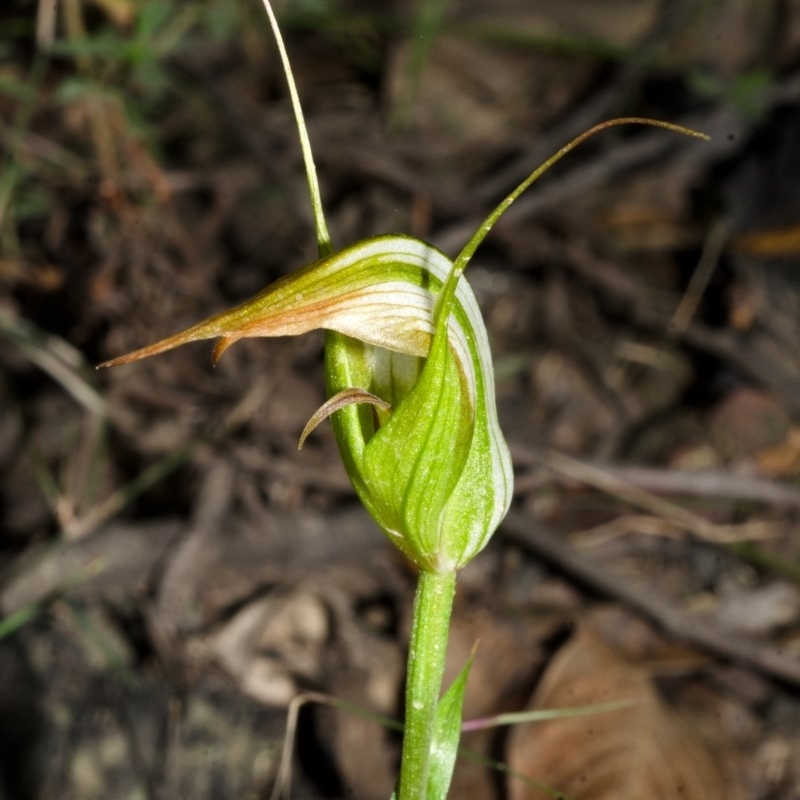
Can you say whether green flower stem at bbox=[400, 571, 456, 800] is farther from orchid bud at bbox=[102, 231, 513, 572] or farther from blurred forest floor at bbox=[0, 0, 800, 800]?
blurred forest floor at bbox=[0, 0, 800, 800]

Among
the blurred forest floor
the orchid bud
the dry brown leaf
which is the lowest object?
the dry brown leaf

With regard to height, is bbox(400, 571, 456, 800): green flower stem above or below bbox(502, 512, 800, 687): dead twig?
above

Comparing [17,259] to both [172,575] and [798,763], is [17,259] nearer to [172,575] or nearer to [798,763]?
[172,575]

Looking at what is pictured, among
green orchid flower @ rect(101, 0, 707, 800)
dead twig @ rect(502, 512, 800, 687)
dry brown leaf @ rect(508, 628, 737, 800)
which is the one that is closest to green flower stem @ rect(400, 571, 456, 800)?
green orchid flower @ rect(101, 0, 707, 800)

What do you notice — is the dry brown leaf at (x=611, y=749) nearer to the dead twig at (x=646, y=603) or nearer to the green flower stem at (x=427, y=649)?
the dead twig at (x=646, y=603)

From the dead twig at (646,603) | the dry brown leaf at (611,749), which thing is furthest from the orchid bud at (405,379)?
the dead twig at (646,603)

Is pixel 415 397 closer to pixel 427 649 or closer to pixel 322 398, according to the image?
pixel 427 649
